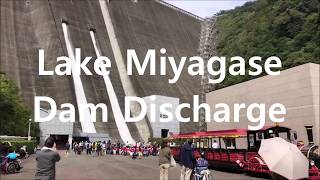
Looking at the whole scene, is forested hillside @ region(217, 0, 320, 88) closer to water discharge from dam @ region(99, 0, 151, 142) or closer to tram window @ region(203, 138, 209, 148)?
water discharge from dam @ region(99, 0, 151, 142)

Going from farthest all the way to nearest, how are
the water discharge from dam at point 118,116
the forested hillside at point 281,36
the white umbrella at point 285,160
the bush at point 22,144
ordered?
Answer: 1. the forested hillside at point 281,36
2. the water discharge from dam at point 118,116
3. the bush at point 22,144
4. the white umbrella at point 285,160

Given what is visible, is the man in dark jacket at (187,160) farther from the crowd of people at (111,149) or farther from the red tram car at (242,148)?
the crowd of people at (111,149)

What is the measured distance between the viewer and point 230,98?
164 ft

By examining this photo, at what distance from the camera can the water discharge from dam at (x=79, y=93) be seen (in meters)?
54.2

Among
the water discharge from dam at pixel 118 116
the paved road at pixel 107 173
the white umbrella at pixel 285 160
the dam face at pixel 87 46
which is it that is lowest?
the paved road at pixel 107 173

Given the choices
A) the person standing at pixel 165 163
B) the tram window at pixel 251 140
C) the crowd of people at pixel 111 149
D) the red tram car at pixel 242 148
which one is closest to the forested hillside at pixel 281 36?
the crowd of people at pixel 111 149

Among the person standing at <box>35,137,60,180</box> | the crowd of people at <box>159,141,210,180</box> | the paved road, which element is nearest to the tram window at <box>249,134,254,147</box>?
the paved road

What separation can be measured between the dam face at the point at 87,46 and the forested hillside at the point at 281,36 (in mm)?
12665

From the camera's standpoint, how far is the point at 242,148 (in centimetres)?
2162

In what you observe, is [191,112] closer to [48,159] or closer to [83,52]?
[83,52]

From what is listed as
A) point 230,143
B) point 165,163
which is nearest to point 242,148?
point 230,143

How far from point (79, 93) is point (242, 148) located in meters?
40.1

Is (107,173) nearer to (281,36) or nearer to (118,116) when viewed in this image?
(118,116)

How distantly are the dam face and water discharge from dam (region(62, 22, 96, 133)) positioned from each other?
0.57 meters
